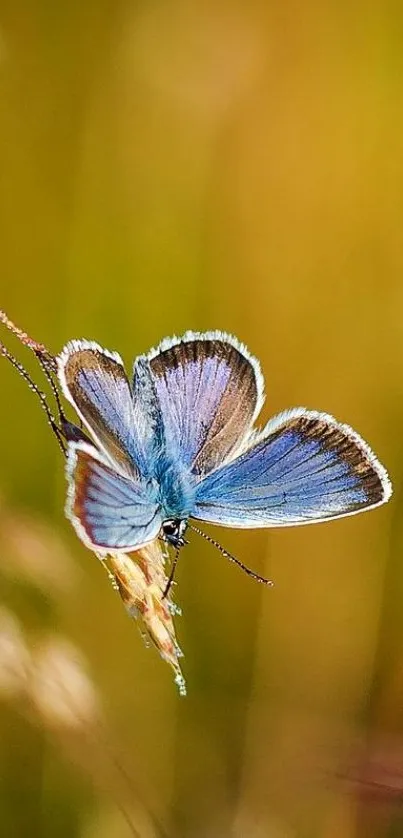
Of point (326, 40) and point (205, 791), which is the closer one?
point (326, 40)

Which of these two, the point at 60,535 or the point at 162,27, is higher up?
the point at 162,27

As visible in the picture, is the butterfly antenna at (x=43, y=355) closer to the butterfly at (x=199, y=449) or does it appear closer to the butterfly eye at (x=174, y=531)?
the butterfly at (x=199, y=449)

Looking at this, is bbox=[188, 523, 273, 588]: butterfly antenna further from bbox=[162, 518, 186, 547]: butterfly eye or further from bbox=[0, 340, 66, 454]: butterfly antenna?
bbox=[0, 340, 66, 454]: butterfly antenna

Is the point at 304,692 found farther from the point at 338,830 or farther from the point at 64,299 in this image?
the point at 64,299

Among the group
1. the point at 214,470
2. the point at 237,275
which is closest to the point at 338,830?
the point at 214,470

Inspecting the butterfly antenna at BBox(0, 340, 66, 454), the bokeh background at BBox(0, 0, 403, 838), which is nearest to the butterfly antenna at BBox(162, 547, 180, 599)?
the bokeh background at BBox(0, 0, 403, 838)

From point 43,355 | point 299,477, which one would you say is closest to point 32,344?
point 43,355
